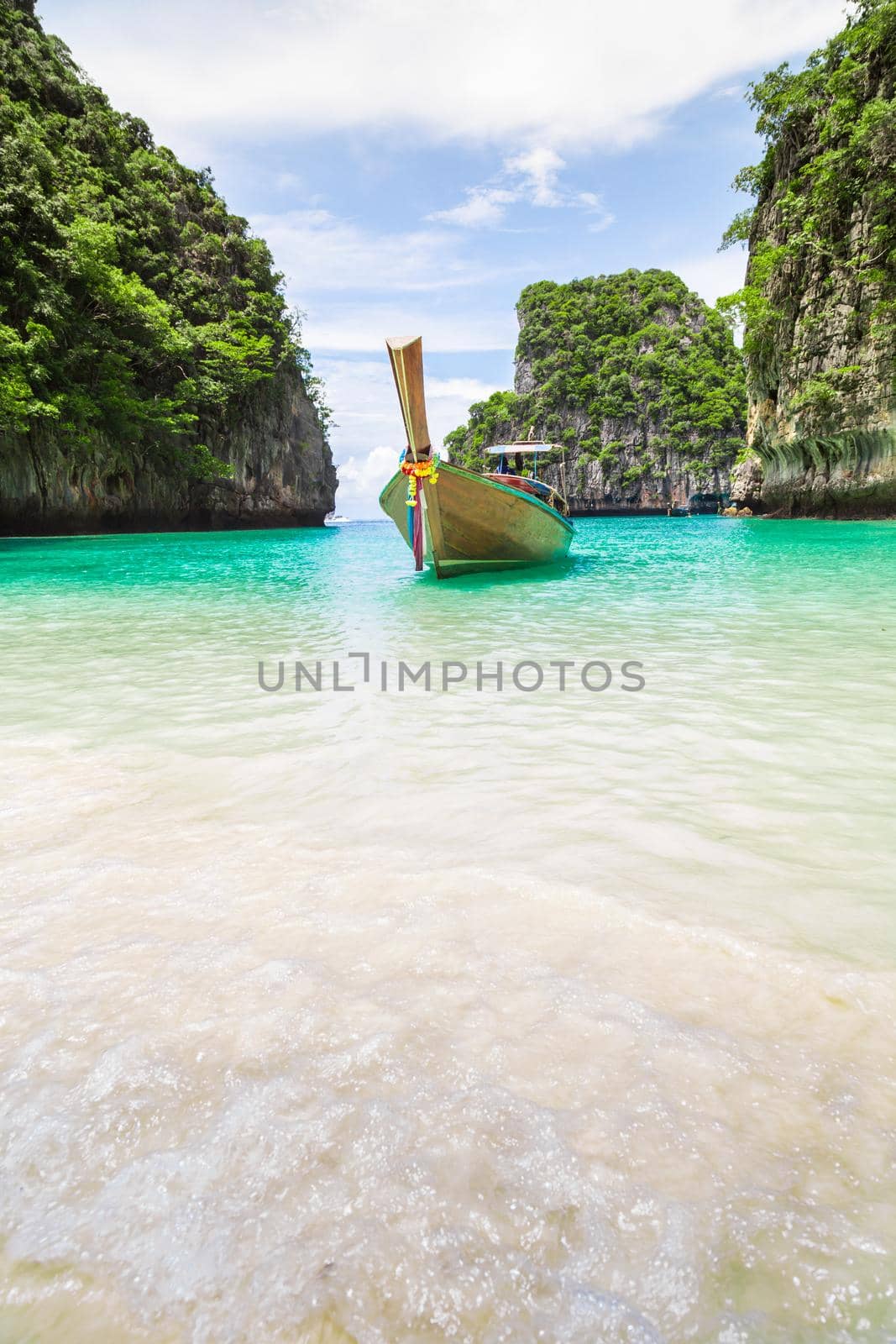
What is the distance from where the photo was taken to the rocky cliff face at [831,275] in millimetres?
21422

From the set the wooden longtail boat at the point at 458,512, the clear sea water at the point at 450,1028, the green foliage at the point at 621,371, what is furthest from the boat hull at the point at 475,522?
the green foliage at the point at 621,371

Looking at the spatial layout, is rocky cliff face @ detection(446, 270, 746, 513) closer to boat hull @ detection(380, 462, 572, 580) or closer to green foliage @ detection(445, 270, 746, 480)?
green foliage @ detection(445, 270, 746, 480)

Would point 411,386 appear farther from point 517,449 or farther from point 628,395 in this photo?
point 628,395

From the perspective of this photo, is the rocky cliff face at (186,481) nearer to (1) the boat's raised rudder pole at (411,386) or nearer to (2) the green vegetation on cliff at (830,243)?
(1) the boat's raised rudder pole at (411,386)

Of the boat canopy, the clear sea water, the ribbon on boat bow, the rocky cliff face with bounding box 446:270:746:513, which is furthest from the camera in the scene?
the rocky cliff face with bounding box 446:270:746:513

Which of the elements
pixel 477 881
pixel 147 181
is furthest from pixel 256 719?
pixel 147 181

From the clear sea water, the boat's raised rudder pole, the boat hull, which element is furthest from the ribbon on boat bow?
the clear sea water

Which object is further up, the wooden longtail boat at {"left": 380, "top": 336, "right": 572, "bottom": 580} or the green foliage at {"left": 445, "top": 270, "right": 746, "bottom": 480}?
the green foliage at {"left": 445, "top": 270, "right": 746, "bottom": 480}

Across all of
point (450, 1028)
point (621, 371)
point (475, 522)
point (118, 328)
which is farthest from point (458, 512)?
point (621, 371)

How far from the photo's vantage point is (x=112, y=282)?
76.1 ft

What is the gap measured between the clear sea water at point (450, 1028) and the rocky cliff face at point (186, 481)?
82.1 feet

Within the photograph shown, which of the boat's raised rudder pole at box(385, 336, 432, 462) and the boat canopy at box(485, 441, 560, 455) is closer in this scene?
the boat's raised rudder pole at box(385, 336, 432, 462)

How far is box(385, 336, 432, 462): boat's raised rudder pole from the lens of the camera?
25.0 ft

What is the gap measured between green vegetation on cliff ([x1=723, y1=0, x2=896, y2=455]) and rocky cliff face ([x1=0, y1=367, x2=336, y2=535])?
2571 centimetres
